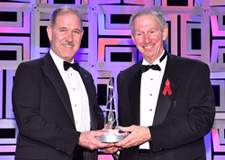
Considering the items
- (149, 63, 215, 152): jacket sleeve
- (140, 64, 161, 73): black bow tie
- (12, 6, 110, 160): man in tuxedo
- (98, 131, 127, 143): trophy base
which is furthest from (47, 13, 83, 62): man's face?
(149, 63, 215, 152): jacket sleeve

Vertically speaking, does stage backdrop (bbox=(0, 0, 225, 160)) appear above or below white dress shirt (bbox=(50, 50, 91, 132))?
above

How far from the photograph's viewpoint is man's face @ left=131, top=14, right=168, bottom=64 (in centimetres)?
342

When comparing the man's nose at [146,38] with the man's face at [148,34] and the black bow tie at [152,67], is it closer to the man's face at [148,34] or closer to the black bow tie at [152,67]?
the man's face at [148,34]

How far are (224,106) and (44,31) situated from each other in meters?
2.85

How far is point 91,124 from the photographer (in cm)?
344

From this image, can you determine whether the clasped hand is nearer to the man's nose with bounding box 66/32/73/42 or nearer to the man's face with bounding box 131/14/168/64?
the man's face with bounding box 131/14/168/64

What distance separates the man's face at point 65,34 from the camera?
135 inches

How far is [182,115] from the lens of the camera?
309cm

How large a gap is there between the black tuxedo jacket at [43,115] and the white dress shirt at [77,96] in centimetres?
15

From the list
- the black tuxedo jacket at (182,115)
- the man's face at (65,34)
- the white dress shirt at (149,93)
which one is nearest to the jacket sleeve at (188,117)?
the black tuxedo jacket at (182,115)

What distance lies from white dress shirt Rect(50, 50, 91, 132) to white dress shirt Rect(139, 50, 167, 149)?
0.58 metres

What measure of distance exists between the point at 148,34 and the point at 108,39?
59.1 inches

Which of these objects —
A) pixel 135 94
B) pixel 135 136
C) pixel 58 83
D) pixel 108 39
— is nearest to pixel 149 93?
pixel 135 94

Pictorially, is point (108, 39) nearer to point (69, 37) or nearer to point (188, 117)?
point (69, 37)
